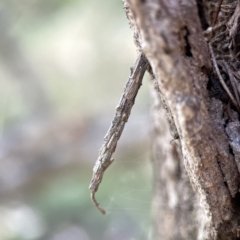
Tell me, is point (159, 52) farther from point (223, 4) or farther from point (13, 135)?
point (13, 135)

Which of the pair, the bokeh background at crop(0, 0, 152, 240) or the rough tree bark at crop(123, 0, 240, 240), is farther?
the bokeh background at crop(0, 0, 152, 240)

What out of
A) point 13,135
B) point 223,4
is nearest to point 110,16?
point 13,135

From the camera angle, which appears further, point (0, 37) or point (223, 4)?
point (0, 37)

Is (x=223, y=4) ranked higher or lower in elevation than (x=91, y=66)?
lower

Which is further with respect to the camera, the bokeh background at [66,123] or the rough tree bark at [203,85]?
the bokeh background at [66,123]
